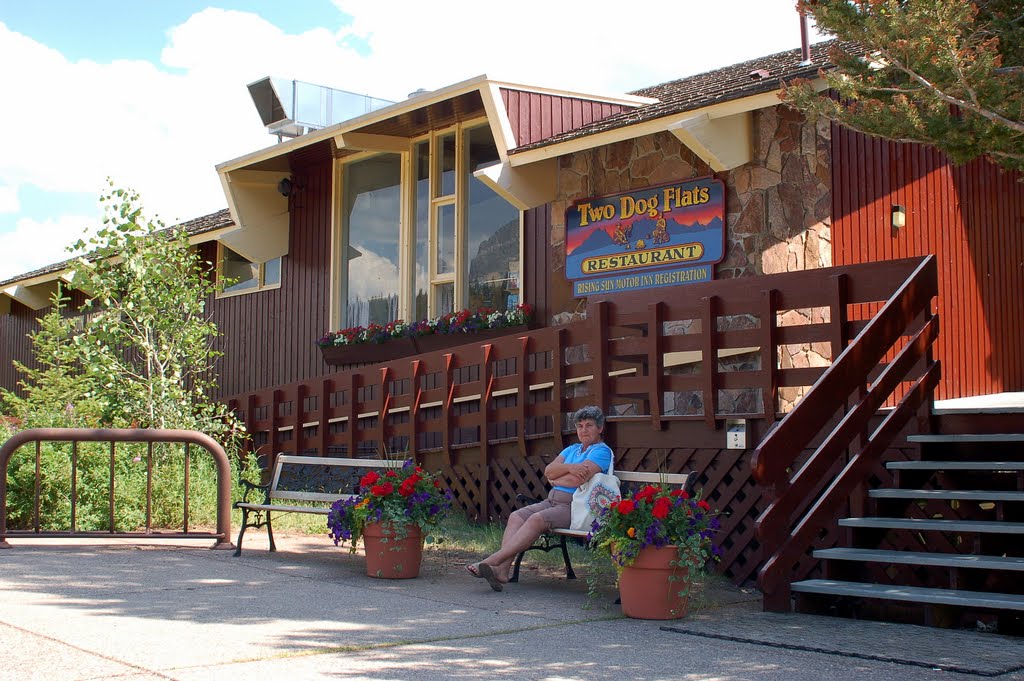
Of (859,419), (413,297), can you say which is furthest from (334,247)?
(859,419)

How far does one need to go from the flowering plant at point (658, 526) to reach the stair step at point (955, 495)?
122 cm

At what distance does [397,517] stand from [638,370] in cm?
245

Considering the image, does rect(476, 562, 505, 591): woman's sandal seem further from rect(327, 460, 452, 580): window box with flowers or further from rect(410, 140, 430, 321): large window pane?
rect(410, 140, 430, 321): large window pane

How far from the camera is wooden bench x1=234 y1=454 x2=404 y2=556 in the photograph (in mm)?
9047

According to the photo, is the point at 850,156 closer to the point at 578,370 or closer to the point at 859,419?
the point at 578,370

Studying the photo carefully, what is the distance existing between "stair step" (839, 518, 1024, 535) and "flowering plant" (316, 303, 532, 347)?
5.82 m

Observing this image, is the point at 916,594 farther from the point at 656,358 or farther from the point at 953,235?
the point at 953,235

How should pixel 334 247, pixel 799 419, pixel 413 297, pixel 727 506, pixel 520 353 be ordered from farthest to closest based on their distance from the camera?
pixel 334 247, pixel 413 297, pixel 520 353, pixel 727 506, pixel 799 419

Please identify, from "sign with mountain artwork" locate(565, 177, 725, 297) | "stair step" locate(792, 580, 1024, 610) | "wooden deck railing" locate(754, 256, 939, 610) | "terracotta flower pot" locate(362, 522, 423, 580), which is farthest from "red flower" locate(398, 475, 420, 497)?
"sign with mountain artwork" locate(565, 177, 725, 297)

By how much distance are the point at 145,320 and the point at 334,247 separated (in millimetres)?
3475

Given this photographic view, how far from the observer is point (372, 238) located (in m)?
14.9

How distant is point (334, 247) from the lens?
15.2m

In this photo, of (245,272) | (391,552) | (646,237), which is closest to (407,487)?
(391,552)

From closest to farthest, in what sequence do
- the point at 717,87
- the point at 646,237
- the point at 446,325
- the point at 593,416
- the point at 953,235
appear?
the point at 593,416
the point at 646,237
the point at 717,87
the point at 953,235
the point at 446,325
